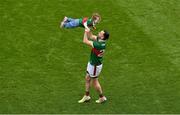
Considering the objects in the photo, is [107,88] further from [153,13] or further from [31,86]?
[153,13]

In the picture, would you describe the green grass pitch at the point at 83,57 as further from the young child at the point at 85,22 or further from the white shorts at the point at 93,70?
the young child at the point at 85,22

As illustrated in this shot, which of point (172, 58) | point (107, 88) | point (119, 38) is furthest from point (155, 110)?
point (119, 38)

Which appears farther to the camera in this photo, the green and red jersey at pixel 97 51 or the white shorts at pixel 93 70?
the white shorts at pixel 93 70

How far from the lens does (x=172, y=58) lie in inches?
640

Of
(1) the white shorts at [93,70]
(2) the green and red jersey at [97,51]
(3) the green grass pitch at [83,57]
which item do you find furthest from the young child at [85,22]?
(3) the green grass pitch at [83,57]

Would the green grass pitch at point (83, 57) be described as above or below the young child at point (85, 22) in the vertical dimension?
below

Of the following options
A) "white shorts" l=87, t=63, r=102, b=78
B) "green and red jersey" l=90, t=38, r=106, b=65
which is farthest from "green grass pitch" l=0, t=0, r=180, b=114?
"green and red jersey" l=90, t=38, r=106, b=65

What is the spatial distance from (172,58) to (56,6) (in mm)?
5089

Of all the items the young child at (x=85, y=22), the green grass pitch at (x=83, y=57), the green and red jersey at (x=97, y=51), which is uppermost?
the young child at (x=85, y=22)

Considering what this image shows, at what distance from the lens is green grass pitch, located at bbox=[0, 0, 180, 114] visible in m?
14.1

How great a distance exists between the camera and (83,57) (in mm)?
16406

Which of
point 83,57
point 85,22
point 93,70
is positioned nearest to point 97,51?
point 93,70

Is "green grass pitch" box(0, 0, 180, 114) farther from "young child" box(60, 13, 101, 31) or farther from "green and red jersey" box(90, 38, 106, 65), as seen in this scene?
"young child" box(60, 13, 101, 31)

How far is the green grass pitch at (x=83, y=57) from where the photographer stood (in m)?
14.1
